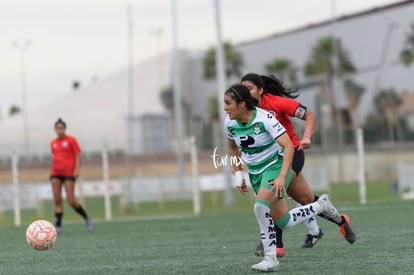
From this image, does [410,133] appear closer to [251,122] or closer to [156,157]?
[156,157]

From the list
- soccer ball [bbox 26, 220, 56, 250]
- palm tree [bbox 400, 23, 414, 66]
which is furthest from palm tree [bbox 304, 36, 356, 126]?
soccer ball [bbox 26, 220, 56, 250]

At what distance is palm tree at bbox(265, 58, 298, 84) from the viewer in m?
78.2

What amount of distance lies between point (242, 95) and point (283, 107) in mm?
1145

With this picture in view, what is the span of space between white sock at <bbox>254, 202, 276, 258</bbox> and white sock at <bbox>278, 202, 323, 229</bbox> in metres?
0.29

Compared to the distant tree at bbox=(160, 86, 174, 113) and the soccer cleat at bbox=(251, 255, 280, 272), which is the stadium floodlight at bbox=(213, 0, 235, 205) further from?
the distant tree at bbox=(160, 86, 174, 113)

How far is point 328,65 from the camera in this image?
78.7m

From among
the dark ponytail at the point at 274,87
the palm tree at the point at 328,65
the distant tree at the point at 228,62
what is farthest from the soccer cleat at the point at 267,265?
the distant tree at the point at 228,62

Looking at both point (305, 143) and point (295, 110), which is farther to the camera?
point (295, 110)

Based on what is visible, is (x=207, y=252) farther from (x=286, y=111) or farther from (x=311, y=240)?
(x=286, y=111)

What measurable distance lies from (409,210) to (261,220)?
36.6 feet

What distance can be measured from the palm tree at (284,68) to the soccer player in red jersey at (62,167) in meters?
61.0

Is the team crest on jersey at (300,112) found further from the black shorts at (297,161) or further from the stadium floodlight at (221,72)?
the stadium floodlight at (221,72)

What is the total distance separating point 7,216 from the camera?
3222cm

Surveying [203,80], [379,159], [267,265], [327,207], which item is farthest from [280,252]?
[203,80]
